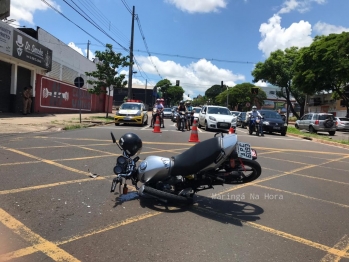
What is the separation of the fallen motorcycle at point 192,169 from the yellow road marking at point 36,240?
4.61ft

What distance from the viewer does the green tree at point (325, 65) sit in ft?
93.6

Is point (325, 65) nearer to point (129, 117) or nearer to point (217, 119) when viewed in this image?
point (217, 119)

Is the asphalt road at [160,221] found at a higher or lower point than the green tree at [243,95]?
lower

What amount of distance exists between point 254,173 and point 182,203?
1.20 meters

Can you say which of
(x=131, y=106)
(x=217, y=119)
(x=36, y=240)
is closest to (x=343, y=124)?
(x=217, y=119)

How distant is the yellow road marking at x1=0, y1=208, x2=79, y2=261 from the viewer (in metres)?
3.12

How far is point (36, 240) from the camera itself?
3414 millimetres

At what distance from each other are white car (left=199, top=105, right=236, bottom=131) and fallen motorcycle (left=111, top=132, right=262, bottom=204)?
1312 centimetres

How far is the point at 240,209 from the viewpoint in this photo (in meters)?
4.75

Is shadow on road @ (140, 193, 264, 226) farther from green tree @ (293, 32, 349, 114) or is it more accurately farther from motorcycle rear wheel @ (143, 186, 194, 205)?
green tree @ (293, 32, 349, 114)

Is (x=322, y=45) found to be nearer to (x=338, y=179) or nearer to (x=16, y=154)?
(x=338, y=179)

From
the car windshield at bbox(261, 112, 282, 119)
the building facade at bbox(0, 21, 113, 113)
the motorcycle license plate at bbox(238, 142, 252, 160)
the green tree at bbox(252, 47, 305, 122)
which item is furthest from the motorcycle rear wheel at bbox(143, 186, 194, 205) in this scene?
the green tree at bbox(252, 47, 305, 122)

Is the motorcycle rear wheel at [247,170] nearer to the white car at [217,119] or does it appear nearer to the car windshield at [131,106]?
the white car at [217,119]

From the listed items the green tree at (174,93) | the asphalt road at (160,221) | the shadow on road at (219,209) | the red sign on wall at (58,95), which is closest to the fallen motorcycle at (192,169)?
the shadow on road at (219,209)
